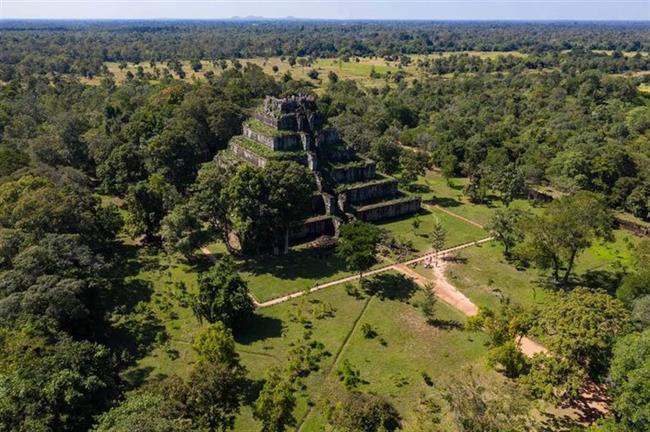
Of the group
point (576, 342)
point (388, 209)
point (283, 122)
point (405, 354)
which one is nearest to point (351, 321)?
point (405, 354)

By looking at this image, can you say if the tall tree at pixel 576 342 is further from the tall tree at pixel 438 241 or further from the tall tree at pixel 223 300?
the tall tree at pixel 223 300

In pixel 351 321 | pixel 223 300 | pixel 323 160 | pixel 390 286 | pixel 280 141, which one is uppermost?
pixel 280 141

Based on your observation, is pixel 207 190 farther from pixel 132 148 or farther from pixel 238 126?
pixel 238 126

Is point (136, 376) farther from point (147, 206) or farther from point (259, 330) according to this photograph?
point (147, 206)

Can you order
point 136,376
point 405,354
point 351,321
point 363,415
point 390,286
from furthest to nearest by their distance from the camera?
point 390,286 → point 351,321 → point 405,354 → point 136,376 → point 363,415

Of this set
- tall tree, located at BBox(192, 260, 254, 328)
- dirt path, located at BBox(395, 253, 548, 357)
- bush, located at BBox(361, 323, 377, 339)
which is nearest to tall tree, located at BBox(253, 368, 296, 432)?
tall tree, located at BBox(192, 260, 254, 328)

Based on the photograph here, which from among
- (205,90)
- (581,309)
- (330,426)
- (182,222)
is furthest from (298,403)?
(205,90)

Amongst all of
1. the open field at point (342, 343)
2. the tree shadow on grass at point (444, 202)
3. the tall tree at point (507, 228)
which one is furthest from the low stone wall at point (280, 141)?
the tall tree at point (507, 228)
